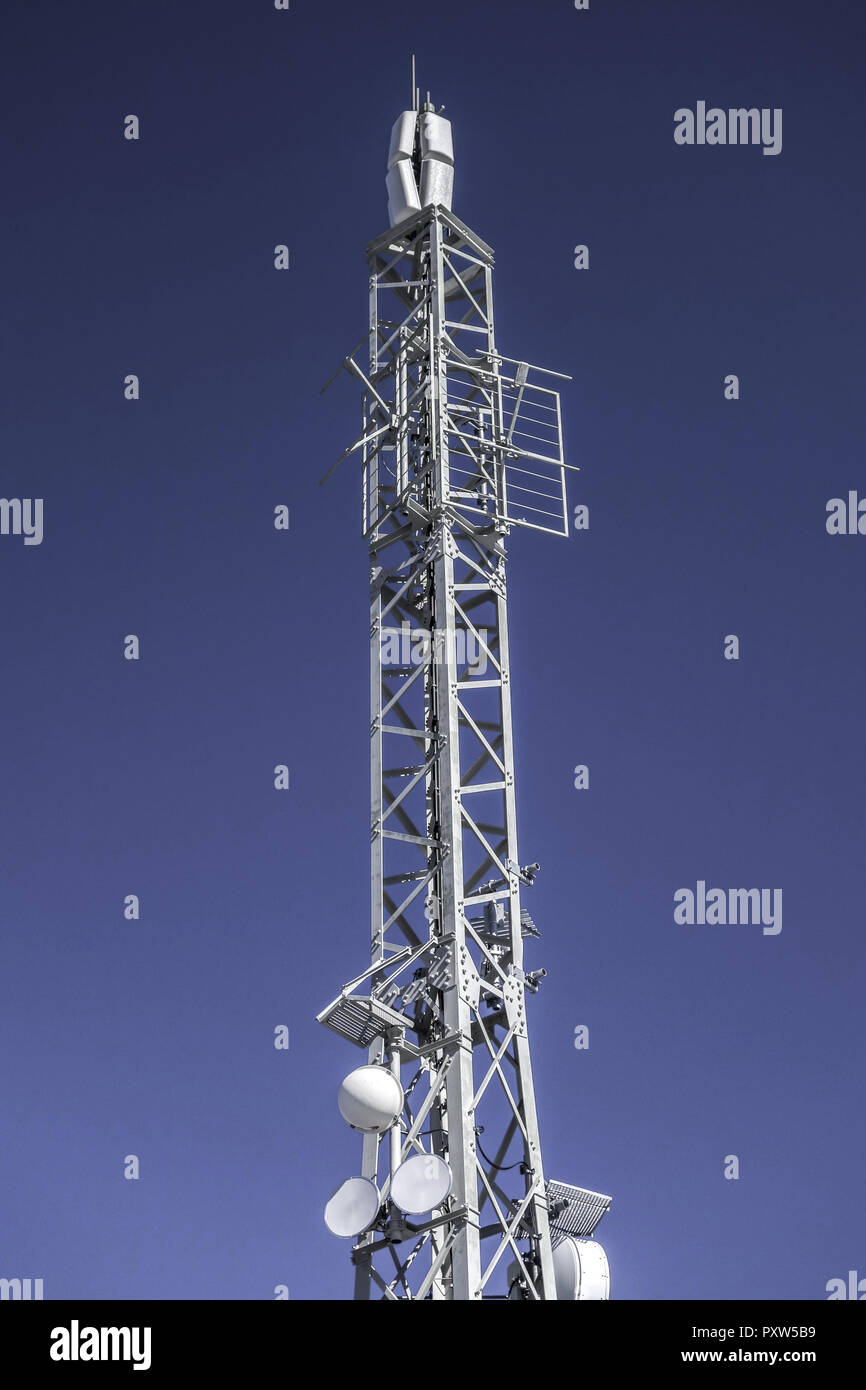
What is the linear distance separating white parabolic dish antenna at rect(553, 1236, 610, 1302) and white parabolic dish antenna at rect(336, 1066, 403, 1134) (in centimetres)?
310

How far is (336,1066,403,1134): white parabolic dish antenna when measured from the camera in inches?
844

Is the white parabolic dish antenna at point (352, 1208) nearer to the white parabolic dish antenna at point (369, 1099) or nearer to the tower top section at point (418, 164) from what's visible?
the white parabolic dish antenna at point (369, 1099)

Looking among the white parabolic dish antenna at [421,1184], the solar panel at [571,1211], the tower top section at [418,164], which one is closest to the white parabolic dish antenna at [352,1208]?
the white parabolic dish antenna at [421,1184]

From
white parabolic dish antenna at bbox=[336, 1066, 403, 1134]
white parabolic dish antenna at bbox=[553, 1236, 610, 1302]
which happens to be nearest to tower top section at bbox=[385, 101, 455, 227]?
white parabolic dish antenna at bbox=[336, 1066, 403, 1134]

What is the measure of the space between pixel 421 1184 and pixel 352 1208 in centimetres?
132

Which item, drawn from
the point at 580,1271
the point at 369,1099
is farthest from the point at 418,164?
the point at 580,1271

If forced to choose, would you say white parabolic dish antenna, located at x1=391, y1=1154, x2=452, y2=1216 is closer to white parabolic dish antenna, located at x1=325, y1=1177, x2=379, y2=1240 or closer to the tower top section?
white parabolic dish antenna, located at x1=325, y1=1177, x2=379, y2=1240

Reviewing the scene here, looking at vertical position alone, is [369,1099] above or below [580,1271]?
above

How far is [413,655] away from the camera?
85.9ft

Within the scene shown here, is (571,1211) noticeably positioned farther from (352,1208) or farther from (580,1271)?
(352,1208)

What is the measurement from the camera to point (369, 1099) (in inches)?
843
